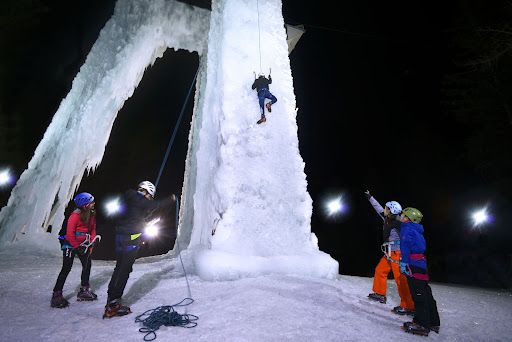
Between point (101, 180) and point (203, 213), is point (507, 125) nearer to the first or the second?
point (203, 213)

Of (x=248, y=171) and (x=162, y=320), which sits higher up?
(x=248, y=171)

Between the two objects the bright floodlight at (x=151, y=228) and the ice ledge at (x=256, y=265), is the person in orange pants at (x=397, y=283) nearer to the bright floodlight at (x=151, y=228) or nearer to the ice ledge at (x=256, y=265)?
the ice ledge at (x=256, y=265)

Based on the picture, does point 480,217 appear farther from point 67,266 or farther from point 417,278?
point 67,266

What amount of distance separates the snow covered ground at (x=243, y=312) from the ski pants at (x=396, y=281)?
270mm

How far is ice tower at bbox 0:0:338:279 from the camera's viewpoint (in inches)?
185

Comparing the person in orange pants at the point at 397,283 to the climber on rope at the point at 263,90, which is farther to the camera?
the climber on rope at the point at 263,90

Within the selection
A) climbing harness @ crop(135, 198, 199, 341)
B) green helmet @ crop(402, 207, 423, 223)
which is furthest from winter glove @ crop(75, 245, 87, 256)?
green helmet @ crop(402, 207, 423, 223)

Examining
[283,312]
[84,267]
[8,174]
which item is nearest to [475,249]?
[283,312]

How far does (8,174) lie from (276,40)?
16.0 meters

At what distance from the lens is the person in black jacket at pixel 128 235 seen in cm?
311

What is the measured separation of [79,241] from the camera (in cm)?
358

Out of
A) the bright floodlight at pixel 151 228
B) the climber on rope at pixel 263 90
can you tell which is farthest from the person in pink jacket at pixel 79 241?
the climber on rope at pixel 263 90

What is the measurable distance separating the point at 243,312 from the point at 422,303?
1914 millimetres

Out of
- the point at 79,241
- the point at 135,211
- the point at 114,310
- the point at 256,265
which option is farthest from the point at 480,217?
the point at 79,241
